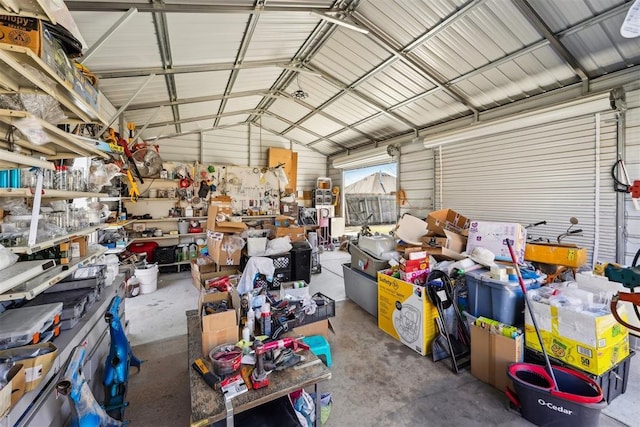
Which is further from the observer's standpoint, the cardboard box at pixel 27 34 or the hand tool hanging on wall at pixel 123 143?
the hand tool hanging on wall at pixel 123 143

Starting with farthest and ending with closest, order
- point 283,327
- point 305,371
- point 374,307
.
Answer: point 374,307
point 283,327
point 305,371

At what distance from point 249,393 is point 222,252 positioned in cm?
311

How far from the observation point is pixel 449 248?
3521mm

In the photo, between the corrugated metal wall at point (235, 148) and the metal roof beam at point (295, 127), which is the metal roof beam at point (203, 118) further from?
the corrugated metal wall at point (235, 148)

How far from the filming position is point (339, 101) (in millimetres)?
5508

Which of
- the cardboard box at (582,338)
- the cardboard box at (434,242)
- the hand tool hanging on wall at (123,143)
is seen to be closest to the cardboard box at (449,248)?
the cardboard box at (434,242)

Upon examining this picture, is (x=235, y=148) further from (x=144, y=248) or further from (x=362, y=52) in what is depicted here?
(x=362, y=52)

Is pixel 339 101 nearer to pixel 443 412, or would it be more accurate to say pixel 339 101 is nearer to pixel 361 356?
pixel 361 356

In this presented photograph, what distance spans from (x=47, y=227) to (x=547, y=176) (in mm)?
5331

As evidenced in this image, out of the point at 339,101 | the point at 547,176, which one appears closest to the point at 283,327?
the point at 547,176

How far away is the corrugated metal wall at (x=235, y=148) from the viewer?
6.63 metres

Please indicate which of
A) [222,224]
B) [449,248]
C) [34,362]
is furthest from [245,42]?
[449,248]

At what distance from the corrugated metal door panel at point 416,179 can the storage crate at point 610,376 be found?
361cm

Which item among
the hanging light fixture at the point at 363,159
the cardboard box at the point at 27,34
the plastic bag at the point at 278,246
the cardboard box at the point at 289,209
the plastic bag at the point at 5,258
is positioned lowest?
the plastic bag at the point at 278,246
